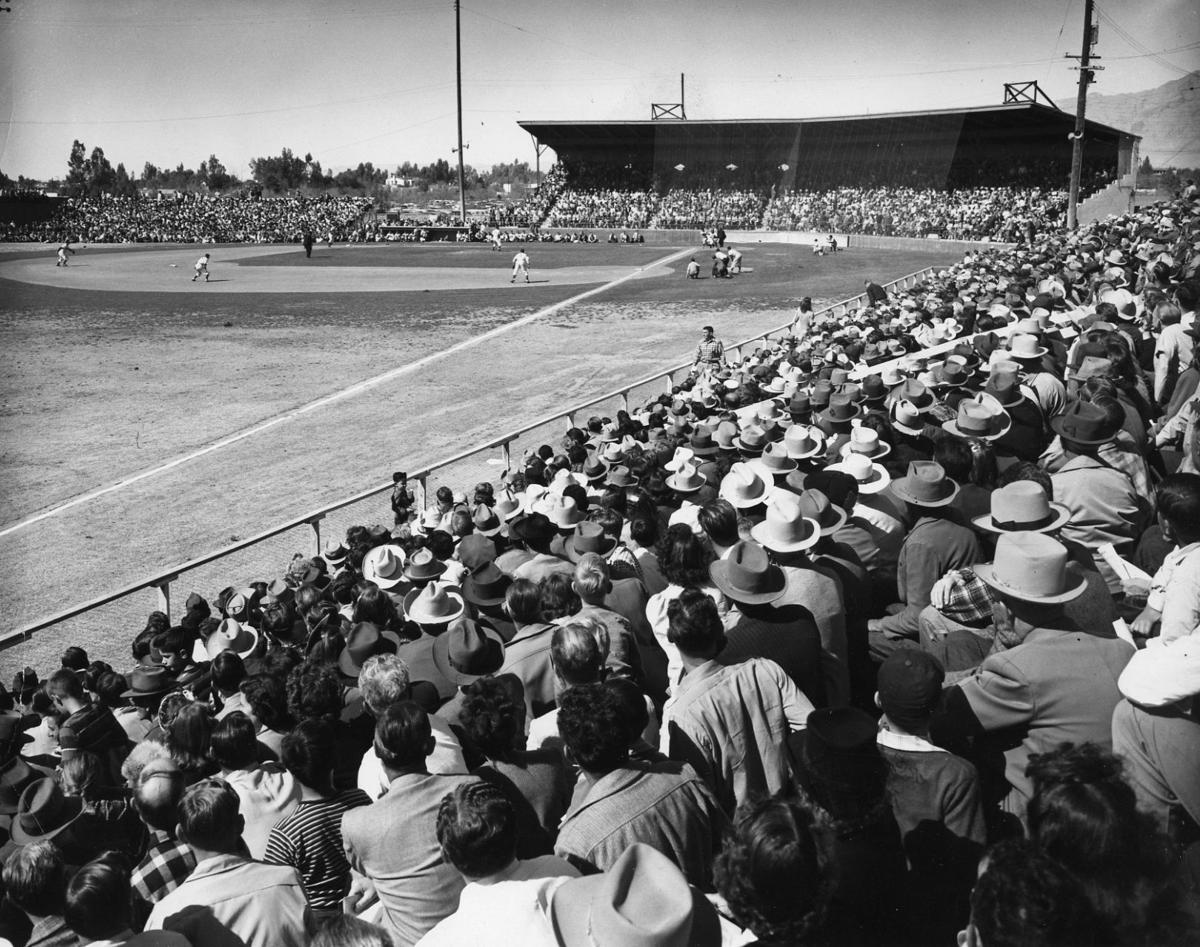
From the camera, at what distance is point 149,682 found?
671 cm

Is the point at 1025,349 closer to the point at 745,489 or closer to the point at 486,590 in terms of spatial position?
the point at 745,489

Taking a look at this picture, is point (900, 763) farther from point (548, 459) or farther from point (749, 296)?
point (749, 296)

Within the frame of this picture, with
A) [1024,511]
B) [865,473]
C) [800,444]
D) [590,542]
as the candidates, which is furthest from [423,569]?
[1024,511]

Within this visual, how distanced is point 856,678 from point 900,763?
1871 millimetres

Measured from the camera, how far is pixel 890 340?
14.6m

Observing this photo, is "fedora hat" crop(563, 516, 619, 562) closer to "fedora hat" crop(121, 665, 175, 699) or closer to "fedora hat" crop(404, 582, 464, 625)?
"fedora hat" crop(404, 582, 464, 625)

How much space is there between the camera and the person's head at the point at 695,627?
13.3 feet

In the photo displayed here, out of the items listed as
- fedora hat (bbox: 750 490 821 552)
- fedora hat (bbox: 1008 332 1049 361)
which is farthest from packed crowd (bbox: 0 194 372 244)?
fedora hat (bbox: 750 490 821 552)

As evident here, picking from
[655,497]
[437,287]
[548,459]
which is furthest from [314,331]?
[655,497]

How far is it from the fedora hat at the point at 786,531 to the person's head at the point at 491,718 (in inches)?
74.4

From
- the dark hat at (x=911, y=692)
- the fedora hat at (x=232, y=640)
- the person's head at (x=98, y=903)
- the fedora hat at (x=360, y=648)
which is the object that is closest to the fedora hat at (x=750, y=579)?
the dark hat at (x=911, y=692)

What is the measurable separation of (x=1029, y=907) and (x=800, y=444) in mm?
5702

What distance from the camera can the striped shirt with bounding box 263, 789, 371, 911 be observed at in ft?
12.4

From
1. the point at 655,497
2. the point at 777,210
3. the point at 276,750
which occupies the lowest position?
the point at 276,750
